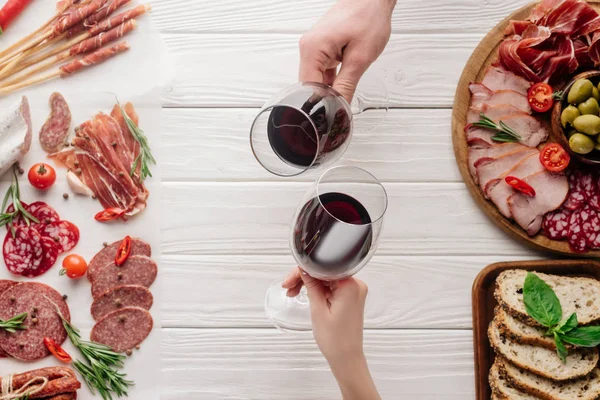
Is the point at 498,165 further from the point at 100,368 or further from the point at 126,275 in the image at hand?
the point at 100,368

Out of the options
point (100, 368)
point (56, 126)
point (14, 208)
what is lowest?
point (100, 368)

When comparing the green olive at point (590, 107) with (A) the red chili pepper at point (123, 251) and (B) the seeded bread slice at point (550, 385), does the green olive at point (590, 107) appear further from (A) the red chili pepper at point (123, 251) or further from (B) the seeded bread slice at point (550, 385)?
(A) the red chili pepper at point (123, 251)

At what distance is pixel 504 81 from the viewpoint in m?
1.57

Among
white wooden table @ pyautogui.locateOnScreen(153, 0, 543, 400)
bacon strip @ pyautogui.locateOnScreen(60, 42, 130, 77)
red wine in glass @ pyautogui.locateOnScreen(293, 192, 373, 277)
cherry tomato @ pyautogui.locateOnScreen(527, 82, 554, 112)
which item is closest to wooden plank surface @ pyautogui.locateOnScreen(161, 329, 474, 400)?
white wooden table @ pyautogui.locateOnScreen(153, 0, 543, 400)

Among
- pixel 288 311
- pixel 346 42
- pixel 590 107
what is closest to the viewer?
pixel 346 42

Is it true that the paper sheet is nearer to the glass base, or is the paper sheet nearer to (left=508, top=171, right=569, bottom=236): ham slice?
the glass base

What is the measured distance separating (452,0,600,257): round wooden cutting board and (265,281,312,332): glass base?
533 mm

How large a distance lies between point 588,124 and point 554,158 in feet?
0.41

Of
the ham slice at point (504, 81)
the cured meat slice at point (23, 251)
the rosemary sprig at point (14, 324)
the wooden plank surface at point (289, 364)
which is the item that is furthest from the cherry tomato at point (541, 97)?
the rosemary sprig at point (14, 324)

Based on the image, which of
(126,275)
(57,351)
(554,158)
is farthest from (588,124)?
(57,351)

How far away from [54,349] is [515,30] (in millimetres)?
1490

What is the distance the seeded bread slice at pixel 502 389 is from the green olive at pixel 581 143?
59cm

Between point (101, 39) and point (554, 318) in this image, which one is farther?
point (101, 39)

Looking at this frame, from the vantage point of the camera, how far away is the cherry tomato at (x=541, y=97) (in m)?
1.53
